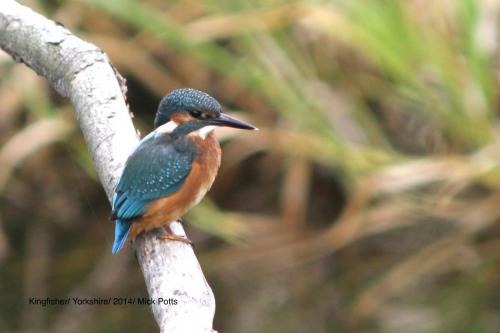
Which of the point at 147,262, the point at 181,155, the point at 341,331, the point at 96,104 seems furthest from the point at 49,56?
the point at 341,331

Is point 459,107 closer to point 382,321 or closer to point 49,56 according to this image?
point 382,321

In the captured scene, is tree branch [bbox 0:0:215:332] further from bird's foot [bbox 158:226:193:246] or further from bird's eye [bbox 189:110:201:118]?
bird's eye [bbox 189:110:201:118]

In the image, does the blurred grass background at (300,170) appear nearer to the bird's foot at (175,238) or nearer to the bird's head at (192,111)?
the bird's head at (192,111)

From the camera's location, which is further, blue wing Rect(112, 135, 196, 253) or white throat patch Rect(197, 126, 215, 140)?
white throat patch Rect(197, 126, 215, 140)

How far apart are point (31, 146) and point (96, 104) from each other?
2680 mm

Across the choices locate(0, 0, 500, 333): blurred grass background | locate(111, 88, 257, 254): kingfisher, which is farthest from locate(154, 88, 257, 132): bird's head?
locate(0, 0, 500, 333): blurred grass background

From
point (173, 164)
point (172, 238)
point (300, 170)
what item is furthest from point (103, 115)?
point (300, 170)

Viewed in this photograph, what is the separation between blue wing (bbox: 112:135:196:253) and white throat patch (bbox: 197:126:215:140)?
36mm

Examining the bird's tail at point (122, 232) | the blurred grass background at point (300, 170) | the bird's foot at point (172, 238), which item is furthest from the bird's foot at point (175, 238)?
the blurred grass background at point (300, 170)

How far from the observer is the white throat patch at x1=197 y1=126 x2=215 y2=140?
8.10ft

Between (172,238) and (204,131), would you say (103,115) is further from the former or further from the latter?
(204,131)

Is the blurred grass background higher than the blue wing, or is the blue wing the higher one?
the blue wing

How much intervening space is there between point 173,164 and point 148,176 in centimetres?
11

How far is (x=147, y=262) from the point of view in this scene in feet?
6.14
